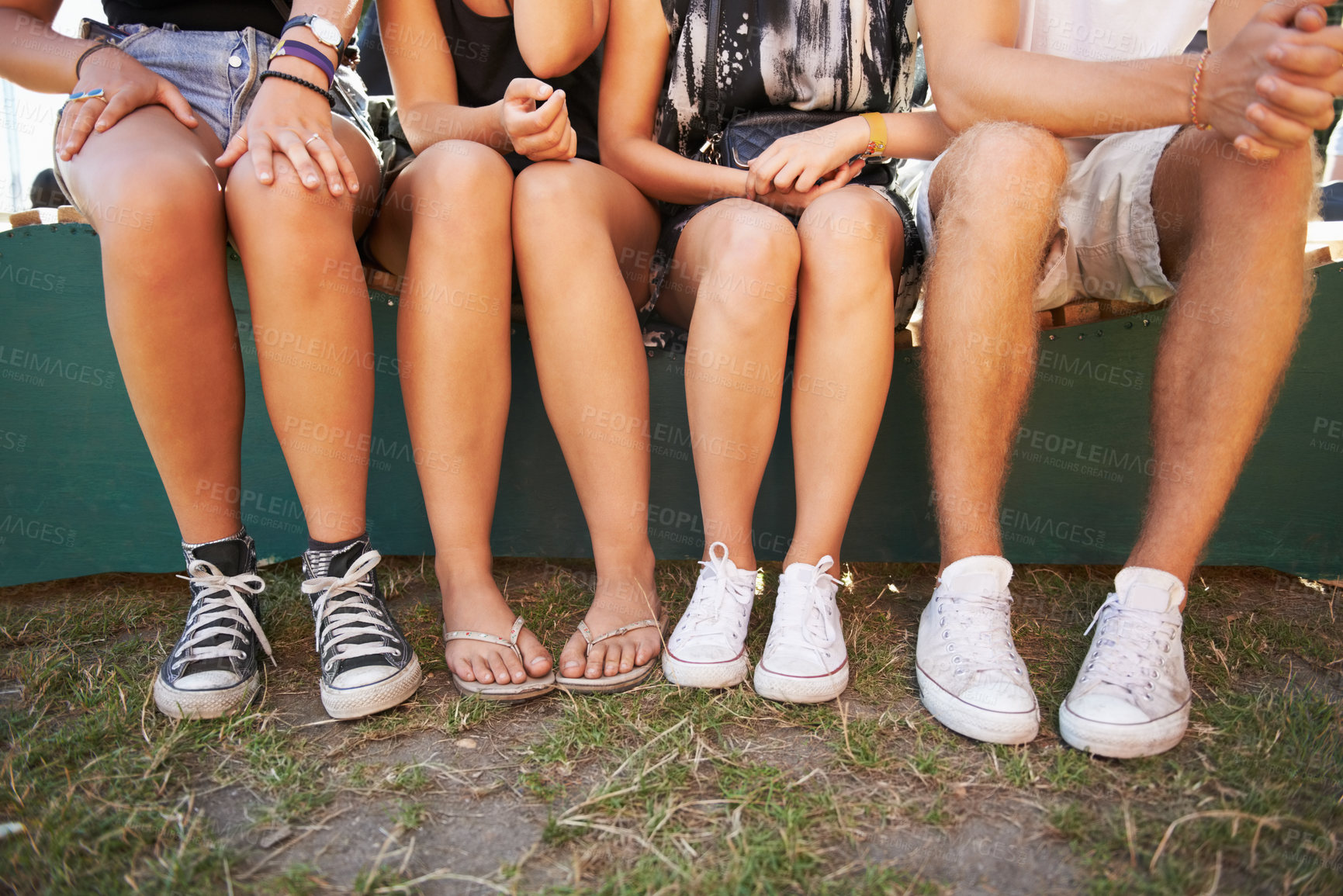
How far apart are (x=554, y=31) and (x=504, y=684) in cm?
102

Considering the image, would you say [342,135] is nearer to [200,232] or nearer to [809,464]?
[200,232]

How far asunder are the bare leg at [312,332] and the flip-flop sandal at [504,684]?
232 mm

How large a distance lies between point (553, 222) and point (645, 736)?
72cm

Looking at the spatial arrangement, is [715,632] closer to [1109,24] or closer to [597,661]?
[597,661]

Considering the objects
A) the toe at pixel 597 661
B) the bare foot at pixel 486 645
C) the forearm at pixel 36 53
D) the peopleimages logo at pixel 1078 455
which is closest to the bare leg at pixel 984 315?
the peopleimages logo at pixel 1078 455

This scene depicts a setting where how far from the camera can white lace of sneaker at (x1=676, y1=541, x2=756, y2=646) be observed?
118 cm

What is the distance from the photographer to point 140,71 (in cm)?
125

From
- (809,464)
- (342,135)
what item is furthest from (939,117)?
(342,135)

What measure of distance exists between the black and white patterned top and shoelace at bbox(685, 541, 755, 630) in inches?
31.6

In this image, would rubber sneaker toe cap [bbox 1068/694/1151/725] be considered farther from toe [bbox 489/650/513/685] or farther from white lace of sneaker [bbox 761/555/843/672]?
toe [bbox 489/650/513/685]

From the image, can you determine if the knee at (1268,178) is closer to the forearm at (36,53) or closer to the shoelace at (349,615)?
the shoelace at (349,615)

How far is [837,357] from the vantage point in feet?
3.84

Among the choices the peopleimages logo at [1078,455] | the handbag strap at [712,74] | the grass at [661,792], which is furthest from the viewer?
the peopleimages logo at [1078,455]

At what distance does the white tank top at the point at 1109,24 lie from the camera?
1.40 meters
